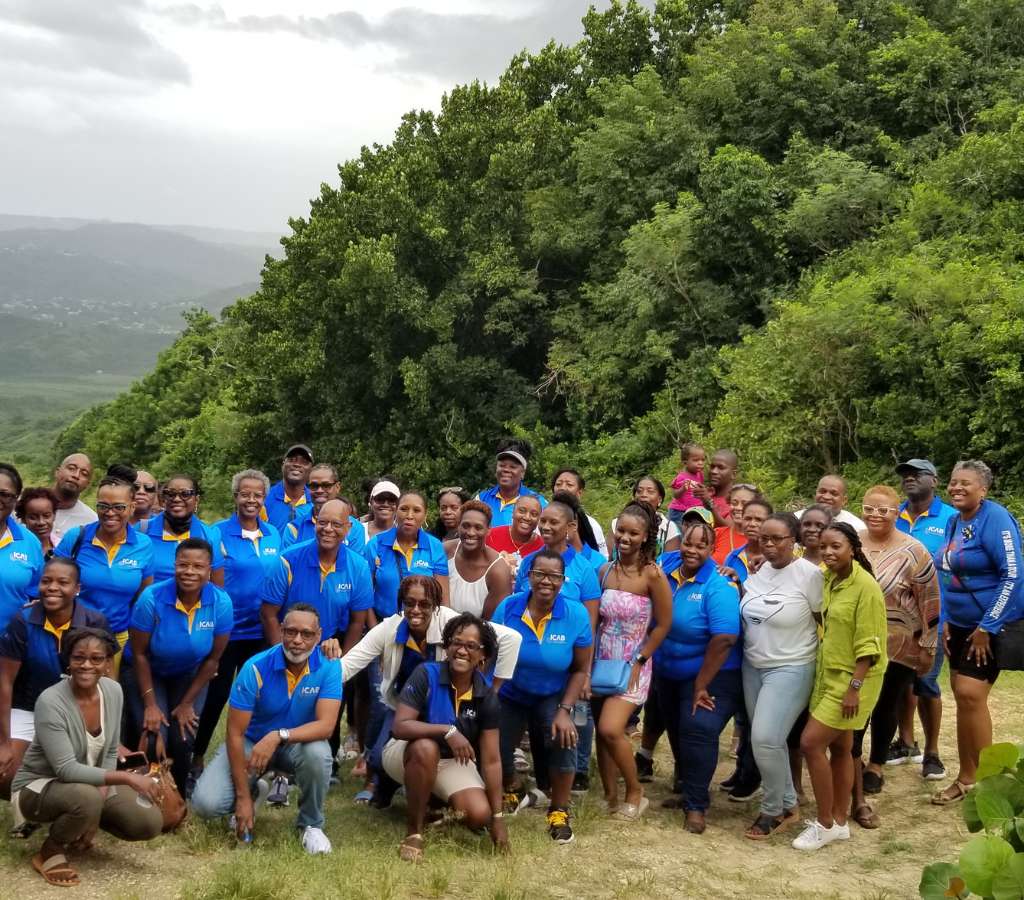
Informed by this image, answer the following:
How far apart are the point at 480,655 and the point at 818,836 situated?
2.27m

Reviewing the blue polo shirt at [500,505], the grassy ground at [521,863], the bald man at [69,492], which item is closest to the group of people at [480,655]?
the grassy ground at [521,863]

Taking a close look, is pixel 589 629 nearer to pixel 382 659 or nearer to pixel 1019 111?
pixel 382 659

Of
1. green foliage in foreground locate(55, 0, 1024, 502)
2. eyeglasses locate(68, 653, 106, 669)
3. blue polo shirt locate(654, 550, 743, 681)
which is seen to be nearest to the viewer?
eyeglasses locate(68, 653, 106, 669)

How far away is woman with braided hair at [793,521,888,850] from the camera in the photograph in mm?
6000

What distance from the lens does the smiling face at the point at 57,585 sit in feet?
19.0

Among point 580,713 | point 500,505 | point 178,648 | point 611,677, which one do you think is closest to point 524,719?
point 580,713

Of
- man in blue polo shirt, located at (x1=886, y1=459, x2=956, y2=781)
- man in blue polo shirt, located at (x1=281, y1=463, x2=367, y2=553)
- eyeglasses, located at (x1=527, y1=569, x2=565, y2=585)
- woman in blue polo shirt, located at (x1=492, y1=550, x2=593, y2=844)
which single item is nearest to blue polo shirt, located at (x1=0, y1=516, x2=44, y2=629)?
man in blue polo shirt, located at (x1=281, y1=463, x2=367, y2=553)

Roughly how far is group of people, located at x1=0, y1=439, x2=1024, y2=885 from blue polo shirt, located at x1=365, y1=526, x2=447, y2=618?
0.02 metres

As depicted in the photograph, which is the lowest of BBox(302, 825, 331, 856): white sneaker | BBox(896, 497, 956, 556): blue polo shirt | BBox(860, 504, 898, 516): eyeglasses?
BBox(302, 825, 331, 856): white sneaker

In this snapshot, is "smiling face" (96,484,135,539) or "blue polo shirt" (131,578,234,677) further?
"smiling face" (96,484,135,539)

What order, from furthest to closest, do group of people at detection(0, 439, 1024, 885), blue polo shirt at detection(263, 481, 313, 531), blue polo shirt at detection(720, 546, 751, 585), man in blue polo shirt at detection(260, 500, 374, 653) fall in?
blue polo shirt at detection(263, 481, 313, 531), blue polo shirt at detection(720, 546, 751, 585), man in blue polo shirt at detection(260, 500, 374, 653), group of people at detection(0, 439, 1024, 885)

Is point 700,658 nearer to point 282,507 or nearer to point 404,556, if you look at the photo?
point 404,556

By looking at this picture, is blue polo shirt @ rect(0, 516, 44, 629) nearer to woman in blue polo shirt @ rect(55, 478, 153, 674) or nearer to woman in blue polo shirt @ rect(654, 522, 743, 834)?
woman in blue polo shirt @ rect(55, 478, 153, 674)

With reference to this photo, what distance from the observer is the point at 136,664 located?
625cm
